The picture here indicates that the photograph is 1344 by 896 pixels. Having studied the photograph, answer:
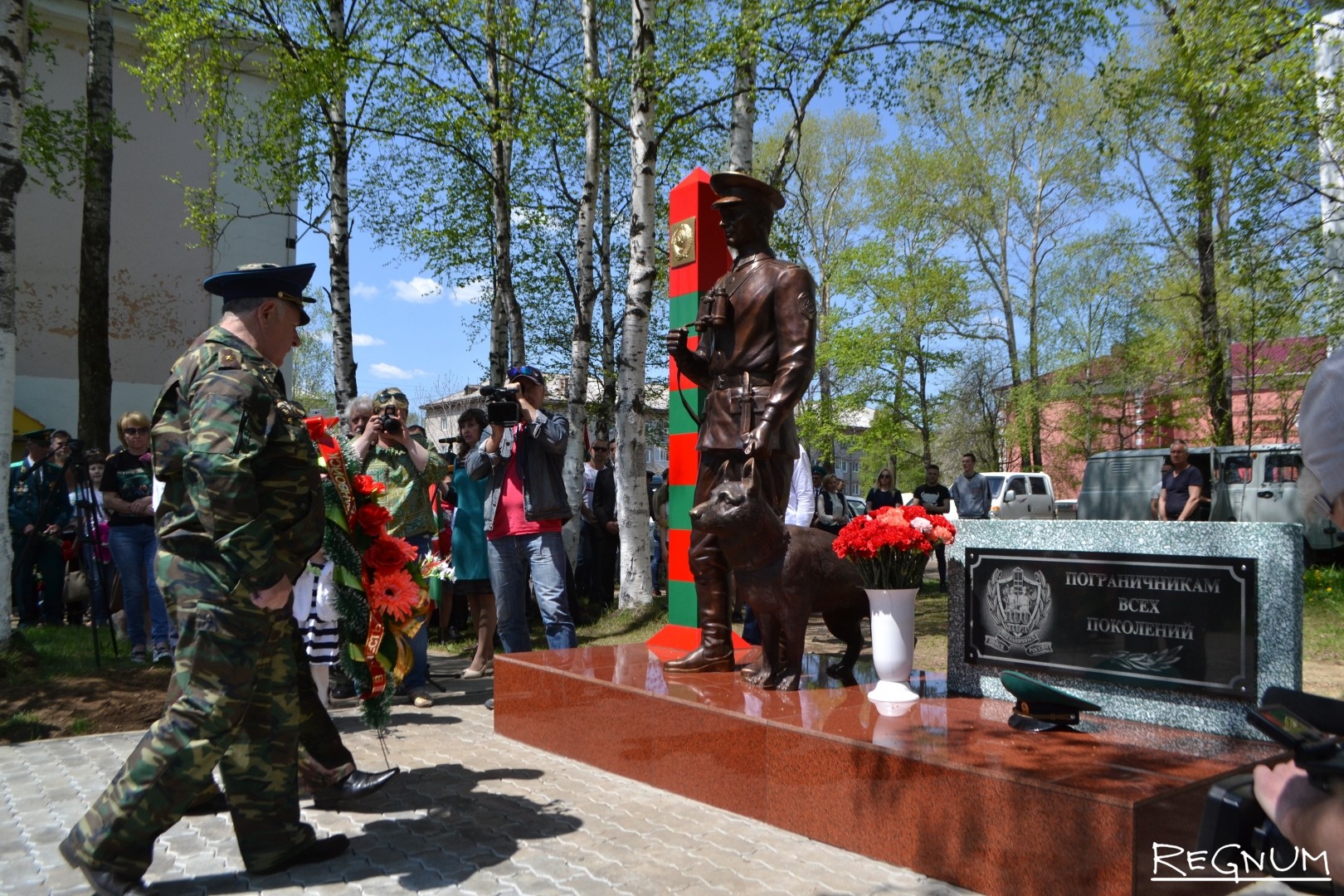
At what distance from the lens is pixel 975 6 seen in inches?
499

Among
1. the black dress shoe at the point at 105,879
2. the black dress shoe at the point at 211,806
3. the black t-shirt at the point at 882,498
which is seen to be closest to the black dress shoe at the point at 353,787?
the black dress shoe at the point at 211,806

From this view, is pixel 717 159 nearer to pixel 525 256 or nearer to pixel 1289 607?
pixel 525 256

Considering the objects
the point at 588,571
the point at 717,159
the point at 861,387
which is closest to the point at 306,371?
the point at 861,387

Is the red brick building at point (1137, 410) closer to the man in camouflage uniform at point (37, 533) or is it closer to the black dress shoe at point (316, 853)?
the man in camouflage uniform at point (37, 533)

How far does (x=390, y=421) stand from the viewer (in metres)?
6.30

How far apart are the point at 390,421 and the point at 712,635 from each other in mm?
2455

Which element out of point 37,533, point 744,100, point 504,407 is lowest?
point 37,533

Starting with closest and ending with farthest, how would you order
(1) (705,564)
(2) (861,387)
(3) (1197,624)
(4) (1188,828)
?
(4) (1188,828), (3) (1197,624), (1) (705,564), (2) (861,387)

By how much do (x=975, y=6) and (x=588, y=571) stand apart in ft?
28.7

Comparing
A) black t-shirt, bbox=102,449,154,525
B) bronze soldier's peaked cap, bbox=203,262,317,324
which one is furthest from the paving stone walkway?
black t-shirt, bbox=102,449,154,525

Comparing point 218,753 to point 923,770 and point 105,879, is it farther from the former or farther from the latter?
point 923,770

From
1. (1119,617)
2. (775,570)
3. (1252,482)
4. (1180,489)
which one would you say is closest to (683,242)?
(775,570)

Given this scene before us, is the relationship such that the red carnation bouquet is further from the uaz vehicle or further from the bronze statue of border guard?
the uaz vehicle

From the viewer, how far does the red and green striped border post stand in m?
7.03
